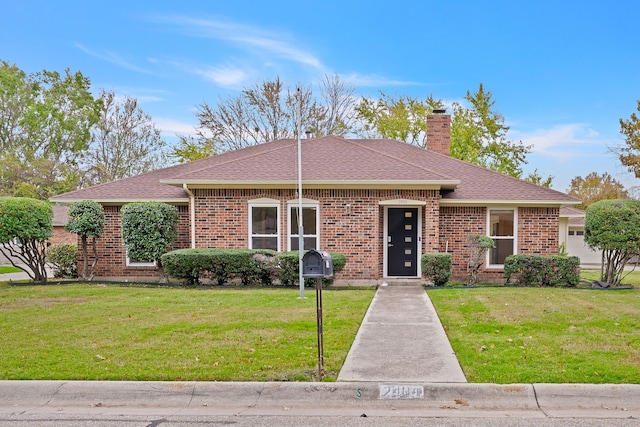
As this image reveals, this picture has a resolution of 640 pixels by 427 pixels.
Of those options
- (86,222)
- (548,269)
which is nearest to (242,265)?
(86,222)

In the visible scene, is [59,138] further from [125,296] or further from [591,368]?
[591,368]

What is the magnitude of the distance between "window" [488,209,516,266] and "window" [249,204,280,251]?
21.6 feet

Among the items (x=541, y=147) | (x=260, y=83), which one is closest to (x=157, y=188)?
(x=260, y=83)

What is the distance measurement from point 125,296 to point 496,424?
30.9ft

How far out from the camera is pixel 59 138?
42.7 m

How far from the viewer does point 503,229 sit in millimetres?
15977

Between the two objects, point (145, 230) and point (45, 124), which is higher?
point (45, 124)

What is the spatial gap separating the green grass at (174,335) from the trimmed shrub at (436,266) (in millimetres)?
2601

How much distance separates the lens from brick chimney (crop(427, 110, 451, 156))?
66.0ft

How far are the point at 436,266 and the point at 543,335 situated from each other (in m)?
6.30

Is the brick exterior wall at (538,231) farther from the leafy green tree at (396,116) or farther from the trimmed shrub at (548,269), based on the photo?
the leafy green tree at (396,116)

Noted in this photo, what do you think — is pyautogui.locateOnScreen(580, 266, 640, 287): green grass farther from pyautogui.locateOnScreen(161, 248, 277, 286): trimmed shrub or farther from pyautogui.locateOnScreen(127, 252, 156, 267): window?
pyautogui.locateOnScreen(127, 252, 156, 267): window

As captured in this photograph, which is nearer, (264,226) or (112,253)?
(264,226)

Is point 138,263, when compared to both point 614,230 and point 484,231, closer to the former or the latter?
point 484,231
